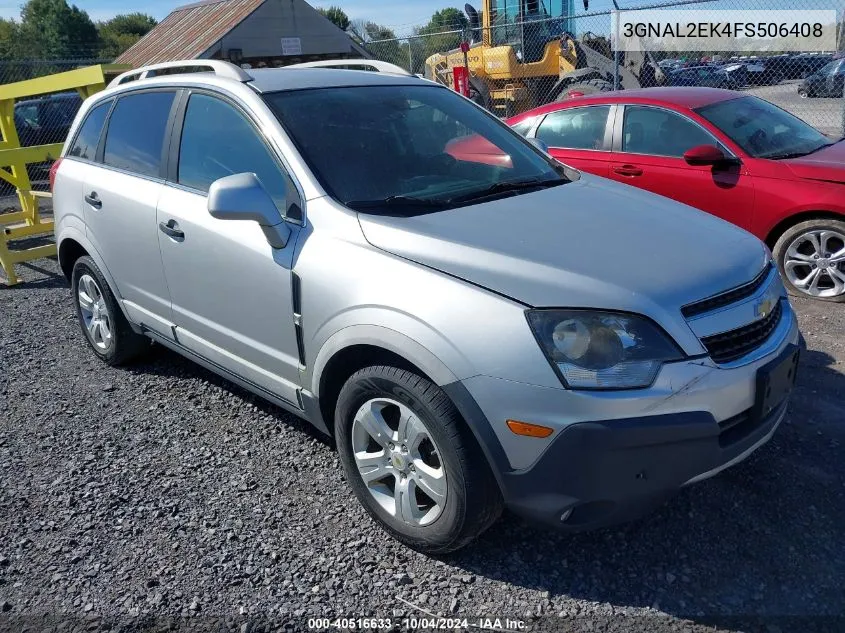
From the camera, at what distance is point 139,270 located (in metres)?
4.02

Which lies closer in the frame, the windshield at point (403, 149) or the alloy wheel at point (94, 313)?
the windshield at point (403, 149)

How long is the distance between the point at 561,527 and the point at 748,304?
3.40 ft

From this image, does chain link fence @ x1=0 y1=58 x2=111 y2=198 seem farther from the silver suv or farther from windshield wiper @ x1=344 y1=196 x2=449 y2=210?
windshield wiper @ x1=344 y1=196 x2=449 y2=210

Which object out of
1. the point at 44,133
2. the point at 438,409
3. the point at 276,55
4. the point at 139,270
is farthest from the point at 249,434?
the point at 276,55

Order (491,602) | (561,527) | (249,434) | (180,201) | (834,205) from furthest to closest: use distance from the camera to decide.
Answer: (834,205) < (249,434) < (180,201) < (491,602) < (561,527)

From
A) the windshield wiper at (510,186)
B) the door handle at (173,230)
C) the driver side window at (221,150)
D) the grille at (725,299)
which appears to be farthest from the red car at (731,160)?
the door handle at (173,230)

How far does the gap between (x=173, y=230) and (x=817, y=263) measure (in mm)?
4437

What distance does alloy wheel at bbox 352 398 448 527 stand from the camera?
8.68ft

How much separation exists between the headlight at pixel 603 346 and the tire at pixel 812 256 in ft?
12.0

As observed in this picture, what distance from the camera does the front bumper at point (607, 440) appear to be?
2242 mm

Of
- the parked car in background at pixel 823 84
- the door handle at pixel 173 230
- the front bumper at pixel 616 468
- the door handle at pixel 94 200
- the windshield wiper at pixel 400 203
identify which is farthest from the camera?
the parked car in background at pixel 823 84

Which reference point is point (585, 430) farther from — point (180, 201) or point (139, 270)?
point (139, 270)

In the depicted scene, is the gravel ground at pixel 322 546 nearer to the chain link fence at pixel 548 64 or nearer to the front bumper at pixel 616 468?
the front bumper at pixel 616 468

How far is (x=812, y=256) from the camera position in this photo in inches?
212
